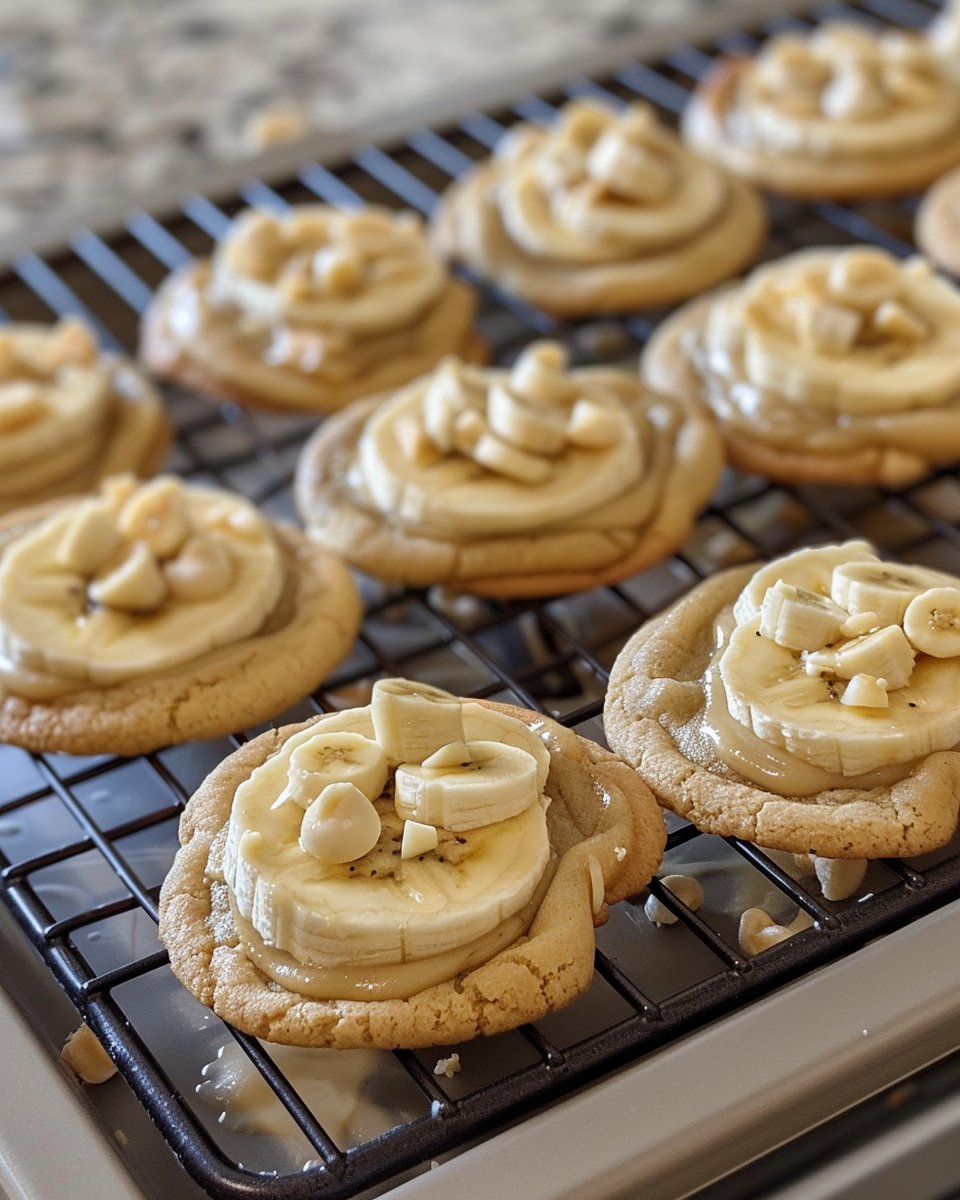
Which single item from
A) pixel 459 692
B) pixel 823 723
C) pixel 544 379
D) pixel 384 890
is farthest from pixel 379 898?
pixel 544 379

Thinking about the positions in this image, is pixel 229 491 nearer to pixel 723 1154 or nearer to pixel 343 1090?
pixel 343 1090

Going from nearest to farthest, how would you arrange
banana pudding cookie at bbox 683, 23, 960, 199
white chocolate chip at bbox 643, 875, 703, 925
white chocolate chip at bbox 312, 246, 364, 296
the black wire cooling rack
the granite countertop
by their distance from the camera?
the black wire cooling rack → white chocolate chip at bbox 643, 875, 703, 925 → white chocolate chip at bbox 312, 246, 364, 296 → banana pudding cookie at bbox 683, 23, 960, 199 → the granite countertop

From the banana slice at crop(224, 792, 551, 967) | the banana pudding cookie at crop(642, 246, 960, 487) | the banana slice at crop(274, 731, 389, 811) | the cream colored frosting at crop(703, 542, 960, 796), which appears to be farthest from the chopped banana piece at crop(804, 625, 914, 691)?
the banana pudding cookie at crop(642, 246, 960, 487)

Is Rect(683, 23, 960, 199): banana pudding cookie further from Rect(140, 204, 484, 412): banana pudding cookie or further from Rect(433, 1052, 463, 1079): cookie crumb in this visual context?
Rect(433, 1052, 463, 1079): cookie crumb

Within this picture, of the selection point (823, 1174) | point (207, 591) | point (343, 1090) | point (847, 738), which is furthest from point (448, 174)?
point (823, 1174)

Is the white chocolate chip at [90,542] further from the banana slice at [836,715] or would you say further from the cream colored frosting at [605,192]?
the cream colored frosting at [605,192]

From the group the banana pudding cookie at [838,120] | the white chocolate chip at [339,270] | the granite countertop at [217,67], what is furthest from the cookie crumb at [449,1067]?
the granite countertop at [217,67]
